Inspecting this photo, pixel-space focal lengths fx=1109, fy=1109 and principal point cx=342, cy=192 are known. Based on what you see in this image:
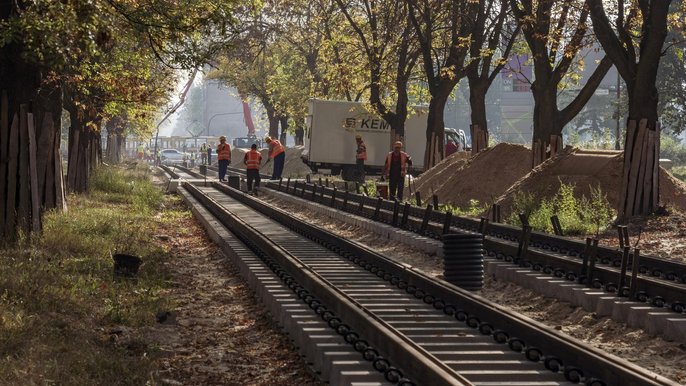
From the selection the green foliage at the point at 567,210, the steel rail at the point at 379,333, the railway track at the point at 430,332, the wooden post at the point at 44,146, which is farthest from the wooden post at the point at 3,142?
the green foliage at the point at 567,210

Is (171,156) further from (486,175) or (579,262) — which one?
(579,262)

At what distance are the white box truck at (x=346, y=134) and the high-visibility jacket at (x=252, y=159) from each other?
8352 mm

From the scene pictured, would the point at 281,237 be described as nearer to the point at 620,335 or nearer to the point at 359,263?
the point at 359,263

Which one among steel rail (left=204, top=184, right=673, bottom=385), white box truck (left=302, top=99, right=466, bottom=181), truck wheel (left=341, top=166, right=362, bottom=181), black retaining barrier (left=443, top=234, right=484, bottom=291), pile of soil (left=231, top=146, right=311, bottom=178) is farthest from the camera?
pile of soil (left=231, top=146, right=311, bottom=178)

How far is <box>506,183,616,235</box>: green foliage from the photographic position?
20766 millimetres

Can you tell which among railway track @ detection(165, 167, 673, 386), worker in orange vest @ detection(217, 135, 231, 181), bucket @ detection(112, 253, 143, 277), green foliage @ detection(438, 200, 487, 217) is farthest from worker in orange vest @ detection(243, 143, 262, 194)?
bucket @ detection(112, 253, 143, 277)

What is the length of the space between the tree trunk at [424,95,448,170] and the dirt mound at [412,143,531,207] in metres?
5.49

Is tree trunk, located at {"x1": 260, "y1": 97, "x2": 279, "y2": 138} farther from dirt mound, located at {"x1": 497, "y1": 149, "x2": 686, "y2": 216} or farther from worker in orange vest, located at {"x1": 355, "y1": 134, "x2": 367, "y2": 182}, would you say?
dirt mound, located at {"x1": 497, "y1": 149, "x2": 686, "y2": 216}

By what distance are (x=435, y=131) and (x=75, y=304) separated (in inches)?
1068

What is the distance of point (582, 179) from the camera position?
960 inches

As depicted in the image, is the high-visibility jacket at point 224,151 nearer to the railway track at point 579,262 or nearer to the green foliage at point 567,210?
the green foliage at point 567,210

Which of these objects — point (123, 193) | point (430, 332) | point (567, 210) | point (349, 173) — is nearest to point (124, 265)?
point (430, 332)

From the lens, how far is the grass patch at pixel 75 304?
8.49 m

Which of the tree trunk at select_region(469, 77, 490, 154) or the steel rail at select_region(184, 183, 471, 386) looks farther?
the tree trunk at select_region(469, 77, 490, 154)
